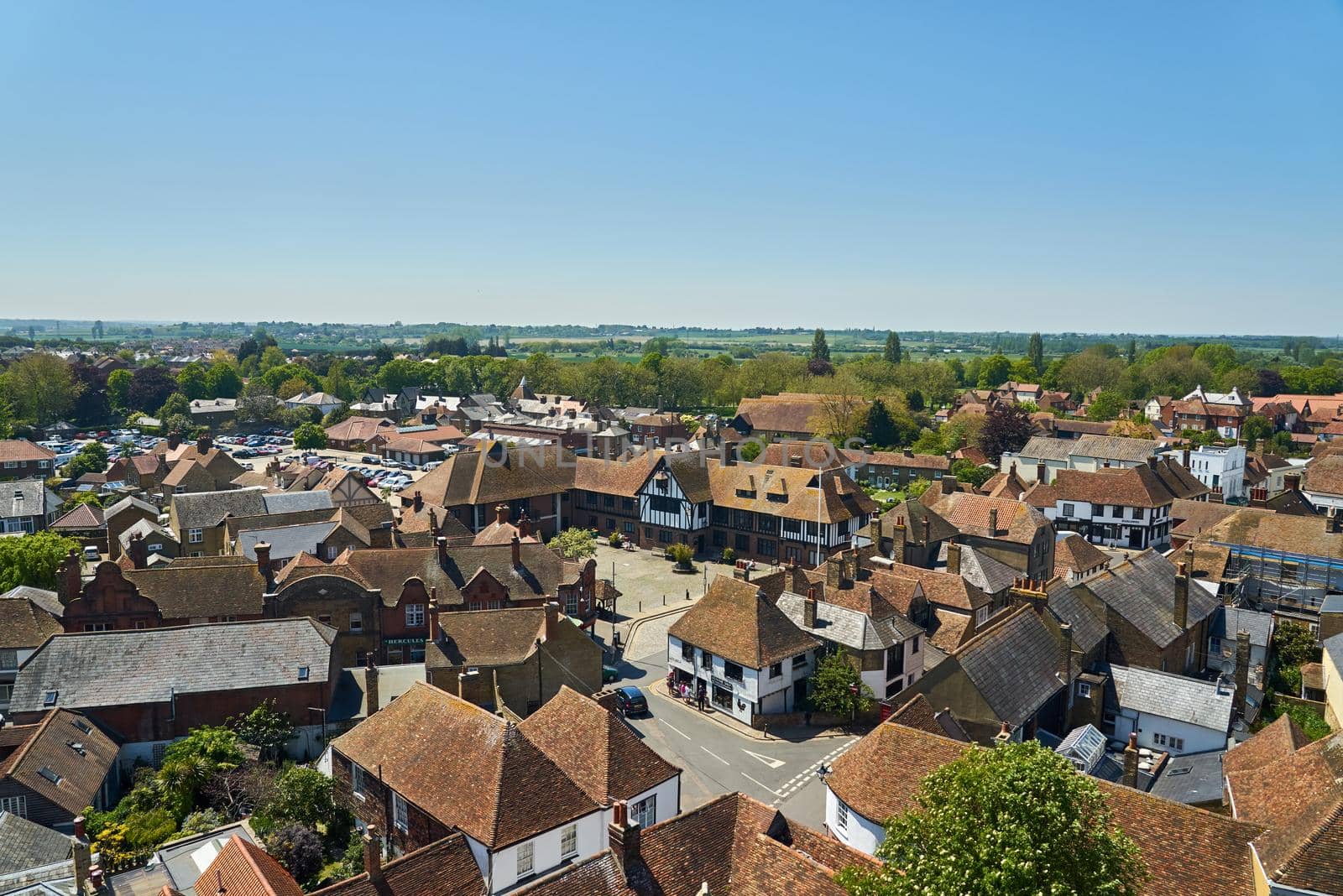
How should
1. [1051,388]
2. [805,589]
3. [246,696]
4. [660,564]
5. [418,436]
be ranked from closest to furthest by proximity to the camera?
[246,696]
[805,589]
[660,564]
[418,436]
[1051,388]

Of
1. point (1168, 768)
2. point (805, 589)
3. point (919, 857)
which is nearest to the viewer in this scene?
point (919, 857)

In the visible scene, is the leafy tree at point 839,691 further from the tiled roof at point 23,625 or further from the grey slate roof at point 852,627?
the tiled roof at point 23,625

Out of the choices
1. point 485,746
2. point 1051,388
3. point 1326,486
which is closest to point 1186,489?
point 1326,486

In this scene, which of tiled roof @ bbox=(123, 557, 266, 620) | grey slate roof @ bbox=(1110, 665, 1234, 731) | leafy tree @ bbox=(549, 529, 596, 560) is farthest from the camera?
leafy tree @ bbox=(549, 529, 596, 560)

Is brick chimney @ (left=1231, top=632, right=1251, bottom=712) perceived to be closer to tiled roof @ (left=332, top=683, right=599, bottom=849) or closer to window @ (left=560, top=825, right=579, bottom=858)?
tiled roof @ (left=332, top=683, right=599, bottom=849)

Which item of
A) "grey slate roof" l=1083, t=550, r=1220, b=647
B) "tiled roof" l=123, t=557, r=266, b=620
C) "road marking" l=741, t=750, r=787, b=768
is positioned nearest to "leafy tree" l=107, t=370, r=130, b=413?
"tiled roof" l=123, t=557, r=266, b=620

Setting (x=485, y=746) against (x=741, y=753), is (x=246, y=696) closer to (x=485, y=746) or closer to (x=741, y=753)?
(x=485, y=746)
